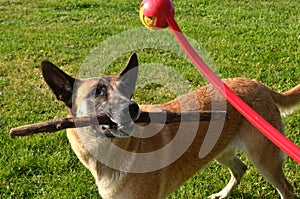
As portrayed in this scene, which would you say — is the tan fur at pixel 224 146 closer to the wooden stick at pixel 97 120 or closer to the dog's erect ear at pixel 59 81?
the wooden stick at pixel 97 120

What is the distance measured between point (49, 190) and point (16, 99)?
2.17 meters

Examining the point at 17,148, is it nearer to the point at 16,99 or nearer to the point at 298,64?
the point at 16,99

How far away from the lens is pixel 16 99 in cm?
634

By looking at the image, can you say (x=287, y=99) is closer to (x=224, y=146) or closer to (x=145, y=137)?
(x=224, y=146)

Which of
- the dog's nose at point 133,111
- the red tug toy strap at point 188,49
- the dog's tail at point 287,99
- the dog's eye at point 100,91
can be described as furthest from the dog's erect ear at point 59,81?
the dog's tail at point 287,99

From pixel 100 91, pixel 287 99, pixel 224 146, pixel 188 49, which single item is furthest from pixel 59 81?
pixel 287 99

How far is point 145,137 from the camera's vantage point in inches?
145

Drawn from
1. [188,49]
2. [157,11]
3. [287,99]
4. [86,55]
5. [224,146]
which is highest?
[157,11]

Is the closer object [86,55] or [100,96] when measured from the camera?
[100,96]

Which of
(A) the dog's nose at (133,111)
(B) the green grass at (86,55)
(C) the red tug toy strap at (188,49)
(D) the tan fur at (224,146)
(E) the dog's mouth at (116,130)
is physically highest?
(C) the red tug toy strap at (188,49)

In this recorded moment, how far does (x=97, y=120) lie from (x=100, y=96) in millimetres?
290

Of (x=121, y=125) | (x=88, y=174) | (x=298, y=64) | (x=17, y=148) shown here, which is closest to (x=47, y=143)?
(x=17, y=148)

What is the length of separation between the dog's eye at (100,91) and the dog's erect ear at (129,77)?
18cm

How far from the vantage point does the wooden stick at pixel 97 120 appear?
3.03 metres
